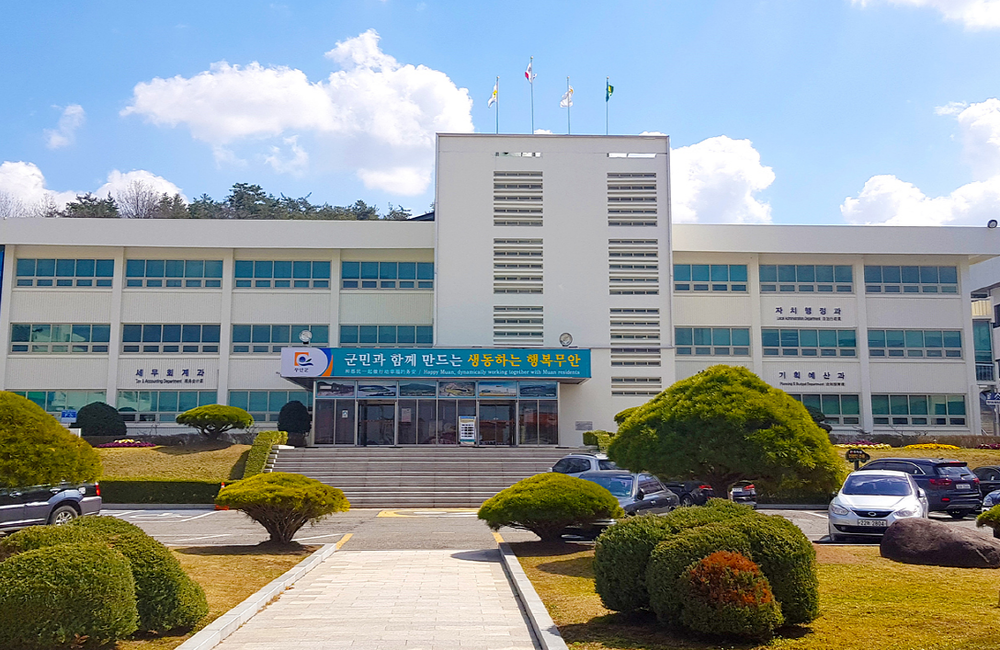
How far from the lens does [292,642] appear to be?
7.52 m

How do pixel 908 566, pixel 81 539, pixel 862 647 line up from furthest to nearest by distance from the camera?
pixel 908 566 < pixel 81 539 < pixel 862 647

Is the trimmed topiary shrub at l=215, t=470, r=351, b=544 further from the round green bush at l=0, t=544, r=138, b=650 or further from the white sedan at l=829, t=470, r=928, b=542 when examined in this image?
the white sedan at l=829, t=470, r=928, b=542

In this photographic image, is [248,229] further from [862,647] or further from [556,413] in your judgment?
[862,647]

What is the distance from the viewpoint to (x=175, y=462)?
102ft

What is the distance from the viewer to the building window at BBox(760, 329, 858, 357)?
42.0m

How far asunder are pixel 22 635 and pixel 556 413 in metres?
31.4

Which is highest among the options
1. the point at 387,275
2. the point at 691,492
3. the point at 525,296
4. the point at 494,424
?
the point at 387,275

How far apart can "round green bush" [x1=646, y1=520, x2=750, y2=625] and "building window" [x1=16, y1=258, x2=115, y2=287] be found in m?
39.8

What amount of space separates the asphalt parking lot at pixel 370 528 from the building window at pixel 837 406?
1805cm

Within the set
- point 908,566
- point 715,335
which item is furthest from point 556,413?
point 908,566

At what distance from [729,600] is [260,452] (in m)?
26.8

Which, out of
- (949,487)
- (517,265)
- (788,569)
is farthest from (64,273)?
(788,569)

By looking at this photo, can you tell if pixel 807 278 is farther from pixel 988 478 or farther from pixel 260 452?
pixel 260 452

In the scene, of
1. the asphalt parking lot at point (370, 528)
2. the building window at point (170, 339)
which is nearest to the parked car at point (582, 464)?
the asphalt parking lot at point (370, 528)
